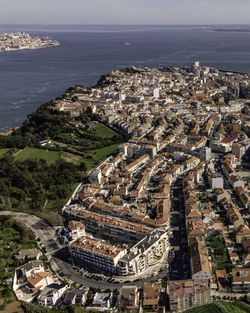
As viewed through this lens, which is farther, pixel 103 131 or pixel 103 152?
pixel 103 131

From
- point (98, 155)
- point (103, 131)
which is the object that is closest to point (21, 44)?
point (103, 131)

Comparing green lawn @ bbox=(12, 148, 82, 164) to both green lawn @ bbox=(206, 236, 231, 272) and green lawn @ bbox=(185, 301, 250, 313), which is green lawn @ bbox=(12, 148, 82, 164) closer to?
green lawn @ bbox=(206, 236, 231, 272)

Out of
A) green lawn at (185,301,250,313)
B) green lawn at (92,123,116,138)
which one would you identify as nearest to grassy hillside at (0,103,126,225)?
green lawn at (92,123,116,138)

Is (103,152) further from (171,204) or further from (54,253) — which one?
(54,253)

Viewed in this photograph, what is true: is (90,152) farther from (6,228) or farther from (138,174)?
(6,228)

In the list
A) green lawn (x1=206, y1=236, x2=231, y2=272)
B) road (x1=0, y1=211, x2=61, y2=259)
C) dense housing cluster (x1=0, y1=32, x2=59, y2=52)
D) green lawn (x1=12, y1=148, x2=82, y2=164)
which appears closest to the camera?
green lawn (x1=206, y1=236, x2=231, y2=272)

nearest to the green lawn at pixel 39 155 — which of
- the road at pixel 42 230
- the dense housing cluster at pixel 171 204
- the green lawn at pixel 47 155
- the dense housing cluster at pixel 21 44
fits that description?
the green lawn at pixel 47 155

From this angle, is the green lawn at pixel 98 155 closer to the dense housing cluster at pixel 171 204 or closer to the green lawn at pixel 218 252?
the dense housing cluster at pixel 171 204
